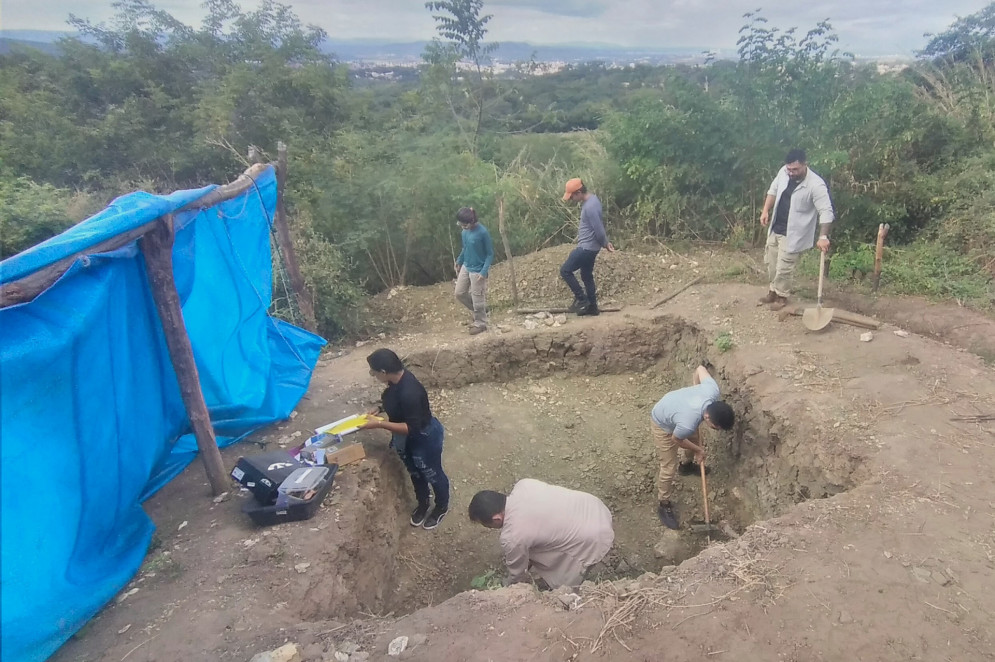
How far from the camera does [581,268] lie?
664 centimetres

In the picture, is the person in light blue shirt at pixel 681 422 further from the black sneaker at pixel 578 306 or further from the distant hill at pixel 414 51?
the distant hill at pixel 414 51

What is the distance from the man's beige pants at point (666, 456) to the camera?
469cm

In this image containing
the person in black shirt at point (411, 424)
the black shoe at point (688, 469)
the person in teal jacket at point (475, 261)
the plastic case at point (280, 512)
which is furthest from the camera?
the person in teal jacket at point (475, 261)

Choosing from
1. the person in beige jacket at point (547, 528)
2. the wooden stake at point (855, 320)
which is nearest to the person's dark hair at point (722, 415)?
the person in beige jacket at point (547, 528)

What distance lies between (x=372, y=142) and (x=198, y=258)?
618cm

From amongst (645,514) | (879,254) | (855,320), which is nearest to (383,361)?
(645,514)

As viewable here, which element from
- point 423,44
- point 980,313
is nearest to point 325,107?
point 423,44

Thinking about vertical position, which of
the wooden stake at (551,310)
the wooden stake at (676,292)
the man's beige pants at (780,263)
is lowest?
the wooden stake at (551,310)

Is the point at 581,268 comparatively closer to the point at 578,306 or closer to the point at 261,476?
the point at 578,306

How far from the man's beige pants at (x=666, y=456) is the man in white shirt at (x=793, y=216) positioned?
2207 millimetres

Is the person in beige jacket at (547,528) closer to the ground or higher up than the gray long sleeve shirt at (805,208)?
closer to the ground

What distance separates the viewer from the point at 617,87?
Result: 91.6 feet

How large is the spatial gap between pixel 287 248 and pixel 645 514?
4590 mm

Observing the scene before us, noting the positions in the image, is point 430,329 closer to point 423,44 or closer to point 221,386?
point 221,386
